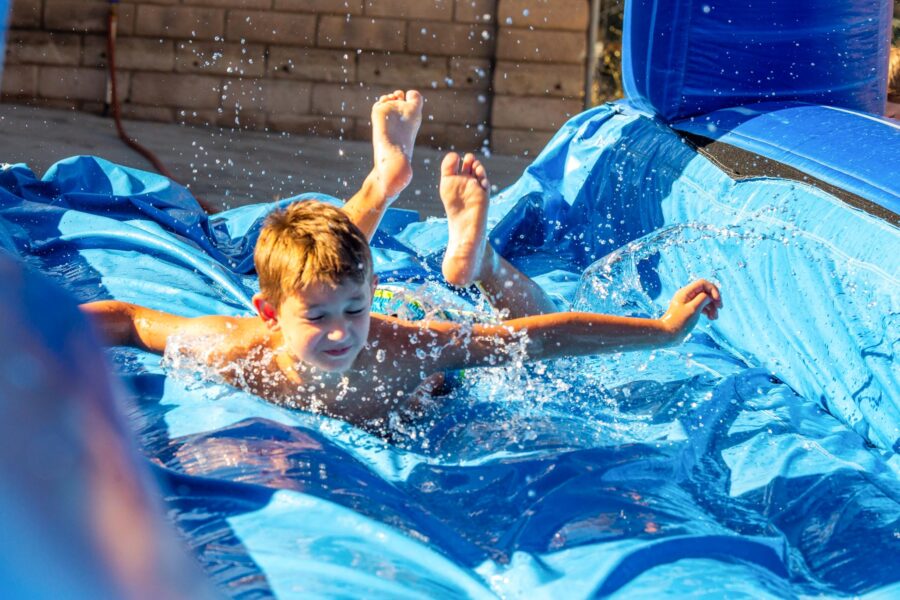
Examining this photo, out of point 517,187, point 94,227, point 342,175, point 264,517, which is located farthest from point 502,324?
point 342,175

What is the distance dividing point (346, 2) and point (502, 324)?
4.67 meters

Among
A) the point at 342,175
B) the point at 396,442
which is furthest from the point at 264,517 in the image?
the point at 342,175

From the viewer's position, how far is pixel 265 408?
1.83 meters

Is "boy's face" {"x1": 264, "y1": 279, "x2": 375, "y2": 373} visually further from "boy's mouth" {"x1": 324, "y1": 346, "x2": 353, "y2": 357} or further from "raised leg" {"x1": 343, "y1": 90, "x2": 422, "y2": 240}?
"raised leg" {"x1": 343, "y1": 90, "x2": 422, "y2": 240}

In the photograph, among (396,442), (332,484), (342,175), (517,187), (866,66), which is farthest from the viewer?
(342,175)

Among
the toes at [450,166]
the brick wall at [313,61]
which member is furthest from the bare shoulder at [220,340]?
the brick wall at [313,61]

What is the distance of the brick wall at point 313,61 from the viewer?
6.15 meters

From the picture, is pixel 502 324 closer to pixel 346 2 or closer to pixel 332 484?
pixel 332 484

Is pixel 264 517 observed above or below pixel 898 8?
below

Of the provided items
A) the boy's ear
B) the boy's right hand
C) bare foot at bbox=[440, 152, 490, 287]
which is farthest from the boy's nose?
the boy's right hand

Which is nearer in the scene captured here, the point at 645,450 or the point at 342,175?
the point at 645,450

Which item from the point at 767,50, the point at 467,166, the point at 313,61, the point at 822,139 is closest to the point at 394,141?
the point at 467,166

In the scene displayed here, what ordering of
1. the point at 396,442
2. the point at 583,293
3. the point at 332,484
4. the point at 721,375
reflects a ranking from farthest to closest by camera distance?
the point at 583,293 < the point at 721,375 < the point at 396,442 < the point at 332,484

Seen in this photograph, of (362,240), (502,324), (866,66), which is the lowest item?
(502,324)
